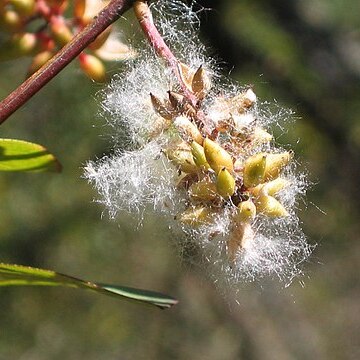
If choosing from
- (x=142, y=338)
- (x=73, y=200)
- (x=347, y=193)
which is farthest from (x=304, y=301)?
(x=73, y=200)

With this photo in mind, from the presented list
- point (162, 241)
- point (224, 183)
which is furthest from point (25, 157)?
point (162, 241)

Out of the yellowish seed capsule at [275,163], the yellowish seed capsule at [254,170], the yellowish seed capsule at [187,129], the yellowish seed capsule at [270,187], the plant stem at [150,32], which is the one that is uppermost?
the plant stem at [150,32]

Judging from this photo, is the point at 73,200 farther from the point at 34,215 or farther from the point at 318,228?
the point at 318,228

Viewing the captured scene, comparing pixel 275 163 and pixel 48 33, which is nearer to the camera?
pixel 275 163

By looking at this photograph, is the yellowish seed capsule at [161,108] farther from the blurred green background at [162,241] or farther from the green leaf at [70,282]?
the blurred green background at [162,241]

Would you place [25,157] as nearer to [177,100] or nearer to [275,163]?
[177,100]

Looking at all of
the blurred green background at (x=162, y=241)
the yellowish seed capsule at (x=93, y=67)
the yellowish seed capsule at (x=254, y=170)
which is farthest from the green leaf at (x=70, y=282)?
the blurred green background at (x=162, y=241)
